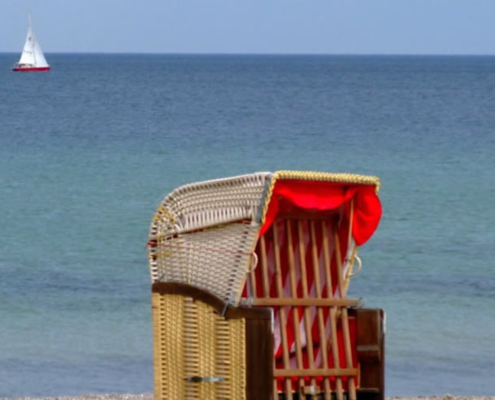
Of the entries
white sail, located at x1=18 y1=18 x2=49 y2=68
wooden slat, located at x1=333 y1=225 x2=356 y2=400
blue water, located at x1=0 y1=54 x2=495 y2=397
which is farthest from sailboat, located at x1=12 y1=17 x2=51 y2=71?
wooden slat, located at x1=333 y1=225 x2=356 y2=400

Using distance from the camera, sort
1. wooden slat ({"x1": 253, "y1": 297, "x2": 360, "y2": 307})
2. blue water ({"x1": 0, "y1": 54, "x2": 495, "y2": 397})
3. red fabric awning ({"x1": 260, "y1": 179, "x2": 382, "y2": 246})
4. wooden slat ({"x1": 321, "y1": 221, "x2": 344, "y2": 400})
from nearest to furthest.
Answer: red fabric awning ({"x1": 260, "y1": 179, "x2": 382, "y2": 246})
wooden slat ({"x1": 253, "y1": 297, "x2": 360, "y2": 307})
wooden slat ({"x1": 321, "y1": 221, "x2": 344, "y2": 400})
blue water ({"x1": 0, "y1": 54, "x2": 495, "y2": 397})

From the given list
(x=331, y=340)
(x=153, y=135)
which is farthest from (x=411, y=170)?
(x=331, y=340)

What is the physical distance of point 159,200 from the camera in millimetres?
18109

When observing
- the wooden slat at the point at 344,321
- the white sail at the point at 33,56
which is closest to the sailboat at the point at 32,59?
the white sail at the point at 33,56

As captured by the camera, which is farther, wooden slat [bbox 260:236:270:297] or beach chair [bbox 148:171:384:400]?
wooden slat [bbox 260:236:270:297]

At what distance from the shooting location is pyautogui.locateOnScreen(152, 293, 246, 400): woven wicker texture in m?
5.07

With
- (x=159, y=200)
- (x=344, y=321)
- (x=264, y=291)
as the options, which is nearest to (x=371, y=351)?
(x=344, y=321)

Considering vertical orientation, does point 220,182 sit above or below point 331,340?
above

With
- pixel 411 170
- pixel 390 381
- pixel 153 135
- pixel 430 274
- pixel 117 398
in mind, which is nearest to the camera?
pixel 117 398

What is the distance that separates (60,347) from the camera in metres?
9.47

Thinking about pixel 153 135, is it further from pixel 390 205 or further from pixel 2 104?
pixel 2 104

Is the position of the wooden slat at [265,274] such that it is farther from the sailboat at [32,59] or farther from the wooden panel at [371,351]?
Result: the sailboat at [32,59]

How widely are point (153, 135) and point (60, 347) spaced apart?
2240 centimetres

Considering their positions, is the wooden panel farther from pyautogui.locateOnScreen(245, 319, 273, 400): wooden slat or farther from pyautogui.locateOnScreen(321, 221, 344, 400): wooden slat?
pyautogui.locateOnScreen(245, 319, 273, 400): wooden slat
